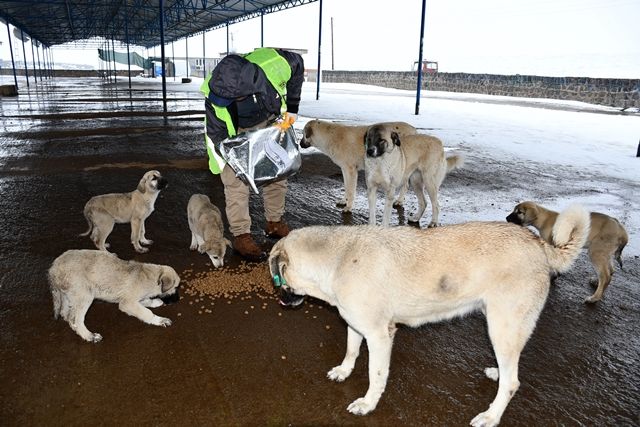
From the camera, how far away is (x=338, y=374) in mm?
3211

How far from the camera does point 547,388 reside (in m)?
3.15

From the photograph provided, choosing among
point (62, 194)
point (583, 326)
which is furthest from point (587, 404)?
point (62, 194)

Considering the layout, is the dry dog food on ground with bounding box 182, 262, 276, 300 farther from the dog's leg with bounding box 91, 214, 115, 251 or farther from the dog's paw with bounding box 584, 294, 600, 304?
the dog's paw with bounding box 584, 294, 600, 304

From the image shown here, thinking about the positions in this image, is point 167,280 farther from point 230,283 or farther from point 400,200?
point 400,200

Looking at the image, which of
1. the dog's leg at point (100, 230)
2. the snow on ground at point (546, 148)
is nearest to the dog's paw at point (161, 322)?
the dog's leg at point (100, 230)

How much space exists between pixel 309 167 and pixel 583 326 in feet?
23.8

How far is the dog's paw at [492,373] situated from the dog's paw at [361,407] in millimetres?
975

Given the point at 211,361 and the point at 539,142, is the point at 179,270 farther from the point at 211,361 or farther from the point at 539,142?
the point at 539,142

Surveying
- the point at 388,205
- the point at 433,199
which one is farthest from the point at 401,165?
the point at 433,199

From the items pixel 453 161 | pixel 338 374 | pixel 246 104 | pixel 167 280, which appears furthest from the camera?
pixel 453 161

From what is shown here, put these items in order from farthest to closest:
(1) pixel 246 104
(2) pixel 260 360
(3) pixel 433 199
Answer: (3) pixel 433 199, (1) pixel 246 104, (2) pixel 260 360

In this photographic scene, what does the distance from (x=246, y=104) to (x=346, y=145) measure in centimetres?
290

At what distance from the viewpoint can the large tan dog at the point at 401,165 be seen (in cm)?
640

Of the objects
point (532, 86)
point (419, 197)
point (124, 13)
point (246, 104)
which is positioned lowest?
point (419, 197)
